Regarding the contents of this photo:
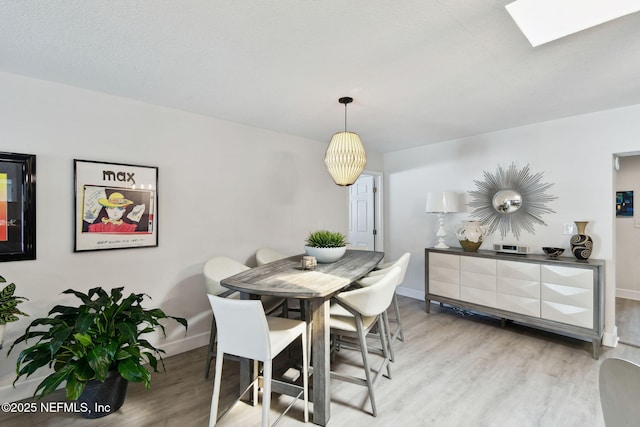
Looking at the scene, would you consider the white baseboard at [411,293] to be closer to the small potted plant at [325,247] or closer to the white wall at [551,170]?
the white wall at [551,170]

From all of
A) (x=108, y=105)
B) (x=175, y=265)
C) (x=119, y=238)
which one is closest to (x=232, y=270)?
(x=175, y=265)

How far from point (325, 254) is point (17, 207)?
2327mm

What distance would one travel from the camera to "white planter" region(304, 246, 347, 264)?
263 cm

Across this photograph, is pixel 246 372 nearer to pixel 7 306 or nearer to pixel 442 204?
pixel 7 306

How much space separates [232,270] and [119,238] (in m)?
1.00

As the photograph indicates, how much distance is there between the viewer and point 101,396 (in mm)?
1896

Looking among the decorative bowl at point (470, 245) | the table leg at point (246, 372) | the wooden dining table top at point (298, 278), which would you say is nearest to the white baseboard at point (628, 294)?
the decorative bowl at point (470, 245)

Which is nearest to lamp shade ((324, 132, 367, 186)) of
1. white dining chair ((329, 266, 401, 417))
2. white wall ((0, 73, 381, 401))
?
white dining chair ((329, 266, 401, 417))

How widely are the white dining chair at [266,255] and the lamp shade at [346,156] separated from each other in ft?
4.32

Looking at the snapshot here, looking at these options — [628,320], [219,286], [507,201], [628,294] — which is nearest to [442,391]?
[219,286]

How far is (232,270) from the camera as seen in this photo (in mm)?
2867

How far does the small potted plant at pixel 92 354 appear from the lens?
1.73 m

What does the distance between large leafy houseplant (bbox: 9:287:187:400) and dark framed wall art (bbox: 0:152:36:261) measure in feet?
1.98

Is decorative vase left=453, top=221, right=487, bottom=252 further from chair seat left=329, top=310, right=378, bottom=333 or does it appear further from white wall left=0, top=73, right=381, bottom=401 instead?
chair seat left=329, top=310, right=378, bottom=333
